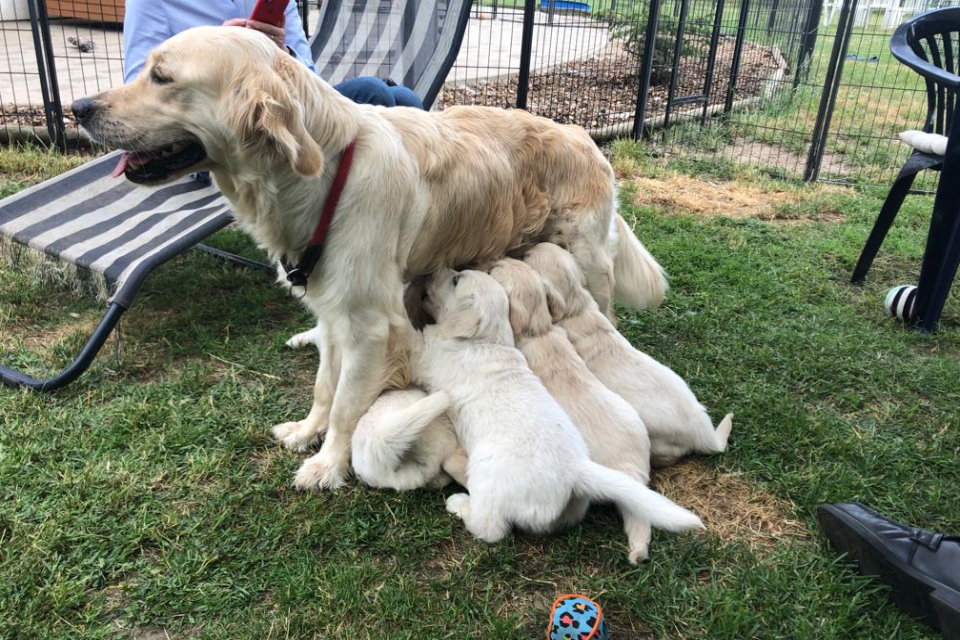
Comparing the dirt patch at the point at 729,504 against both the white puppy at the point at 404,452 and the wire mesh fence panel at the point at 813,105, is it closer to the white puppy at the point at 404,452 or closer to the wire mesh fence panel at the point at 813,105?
the white puppy at the point at 404,452

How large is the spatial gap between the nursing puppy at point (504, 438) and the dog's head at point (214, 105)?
82 centimetres

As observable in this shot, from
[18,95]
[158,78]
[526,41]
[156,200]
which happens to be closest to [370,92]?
[156,200]

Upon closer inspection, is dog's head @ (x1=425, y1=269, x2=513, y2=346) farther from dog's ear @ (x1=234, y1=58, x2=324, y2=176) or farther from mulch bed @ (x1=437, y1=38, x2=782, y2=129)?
mulch bed @ (x1=437, y1=38, x2=782, y2=129)

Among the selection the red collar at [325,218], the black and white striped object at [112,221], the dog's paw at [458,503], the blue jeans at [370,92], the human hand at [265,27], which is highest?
the human hand at [265,27]

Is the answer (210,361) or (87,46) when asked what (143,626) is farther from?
(87,46)

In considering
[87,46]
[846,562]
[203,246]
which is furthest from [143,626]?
[87,46]

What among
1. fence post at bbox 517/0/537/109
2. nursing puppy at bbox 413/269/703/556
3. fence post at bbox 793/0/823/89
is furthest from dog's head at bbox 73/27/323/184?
fence post at bbox 793/0/823/89

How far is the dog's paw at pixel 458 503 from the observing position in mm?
2480

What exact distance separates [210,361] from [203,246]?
1.34 metres

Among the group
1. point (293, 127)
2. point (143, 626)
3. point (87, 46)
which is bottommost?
point (143, 626)

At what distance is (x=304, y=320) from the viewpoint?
3875 millimetres

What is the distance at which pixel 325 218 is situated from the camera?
2.45 meters

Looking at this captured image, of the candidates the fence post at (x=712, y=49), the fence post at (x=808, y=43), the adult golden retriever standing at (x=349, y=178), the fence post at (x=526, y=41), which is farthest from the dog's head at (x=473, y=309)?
the fence post at (x=808, y=43)

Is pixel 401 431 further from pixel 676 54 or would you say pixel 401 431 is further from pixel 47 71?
A: pixel 676 54
